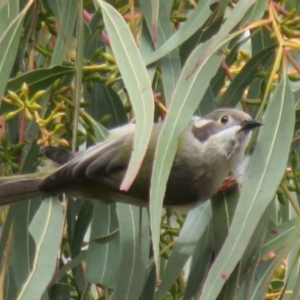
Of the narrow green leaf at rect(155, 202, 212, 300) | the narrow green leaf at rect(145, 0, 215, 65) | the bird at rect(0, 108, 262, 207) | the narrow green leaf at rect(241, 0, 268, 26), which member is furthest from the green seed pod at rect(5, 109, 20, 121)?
the narrow green leaf at rect(241, 0, 268, 26)

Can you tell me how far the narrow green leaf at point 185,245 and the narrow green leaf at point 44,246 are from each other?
0.33m

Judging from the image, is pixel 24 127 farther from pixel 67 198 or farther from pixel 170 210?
pixel 170 210

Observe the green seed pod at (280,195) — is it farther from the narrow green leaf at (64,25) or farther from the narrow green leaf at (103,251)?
the narrow green leaf at (64,25)

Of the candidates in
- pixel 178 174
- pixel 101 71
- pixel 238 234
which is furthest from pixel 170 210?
pixel 238 234

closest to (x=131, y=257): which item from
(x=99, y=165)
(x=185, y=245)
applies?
(x=185, y=245)

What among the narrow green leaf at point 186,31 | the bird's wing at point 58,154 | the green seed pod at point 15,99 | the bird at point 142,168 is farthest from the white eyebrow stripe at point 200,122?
the green seed pod at point 15,99

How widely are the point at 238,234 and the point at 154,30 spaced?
60cm

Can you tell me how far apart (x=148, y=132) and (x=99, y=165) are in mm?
527

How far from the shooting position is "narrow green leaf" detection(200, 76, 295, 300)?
1.74 m

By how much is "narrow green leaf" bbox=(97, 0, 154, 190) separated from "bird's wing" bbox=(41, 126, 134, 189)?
36 cm

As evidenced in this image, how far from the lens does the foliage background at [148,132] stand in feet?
5.94

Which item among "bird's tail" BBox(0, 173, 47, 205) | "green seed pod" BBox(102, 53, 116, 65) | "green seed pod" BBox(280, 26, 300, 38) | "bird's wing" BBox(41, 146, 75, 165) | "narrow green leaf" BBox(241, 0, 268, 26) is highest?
"narrow green leaf" BBox(241, 0, 268, 26)

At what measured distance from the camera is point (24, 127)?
2230 mm

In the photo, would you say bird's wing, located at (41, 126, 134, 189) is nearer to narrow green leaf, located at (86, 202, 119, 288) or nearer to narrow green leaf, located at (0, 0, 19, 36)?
narrow green leaf, located at (86, 202, 119, 288)
